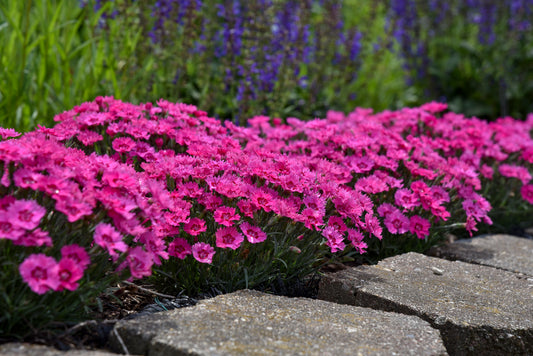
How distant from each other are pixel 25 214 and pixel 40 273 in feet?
0.55

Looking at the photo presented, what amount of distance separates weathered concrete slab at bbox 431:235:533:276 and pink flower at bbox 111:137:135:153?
157cm

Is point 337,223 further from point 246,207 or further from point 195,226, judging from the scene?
point 195,226

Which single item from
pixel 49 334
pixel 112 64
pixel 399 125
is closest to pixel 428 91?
pixel 399 125

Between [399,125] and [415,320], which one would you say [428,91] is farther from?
[415,320]

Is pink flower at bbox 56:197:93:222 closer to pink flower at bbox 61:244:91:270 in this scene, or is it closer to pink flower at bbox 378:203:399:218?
pink flower at bbox 61:244:91:270

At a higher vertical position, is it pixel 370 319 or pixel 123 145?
pixel 123 145

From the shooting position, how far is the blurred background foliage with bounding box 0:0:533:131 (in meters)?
3.61

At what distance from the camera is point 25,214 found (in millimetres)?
1571

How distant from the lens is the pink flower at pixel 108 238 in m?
1.60

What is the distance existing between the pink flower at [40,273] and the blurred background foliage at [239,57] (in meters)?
1.65

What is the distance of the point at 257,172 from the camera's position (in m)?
2.19

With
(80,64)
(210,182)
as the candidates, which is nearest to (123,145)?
(210,182)

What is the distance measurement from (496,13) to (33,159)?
19.7 ft

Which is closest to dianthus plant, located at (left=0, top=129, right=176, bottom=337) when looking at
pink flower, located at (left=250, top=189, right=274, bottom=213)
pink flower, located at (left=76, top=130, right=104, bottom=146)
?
pink flower, located at (left=250, top=189, right=274, bottom=213)
